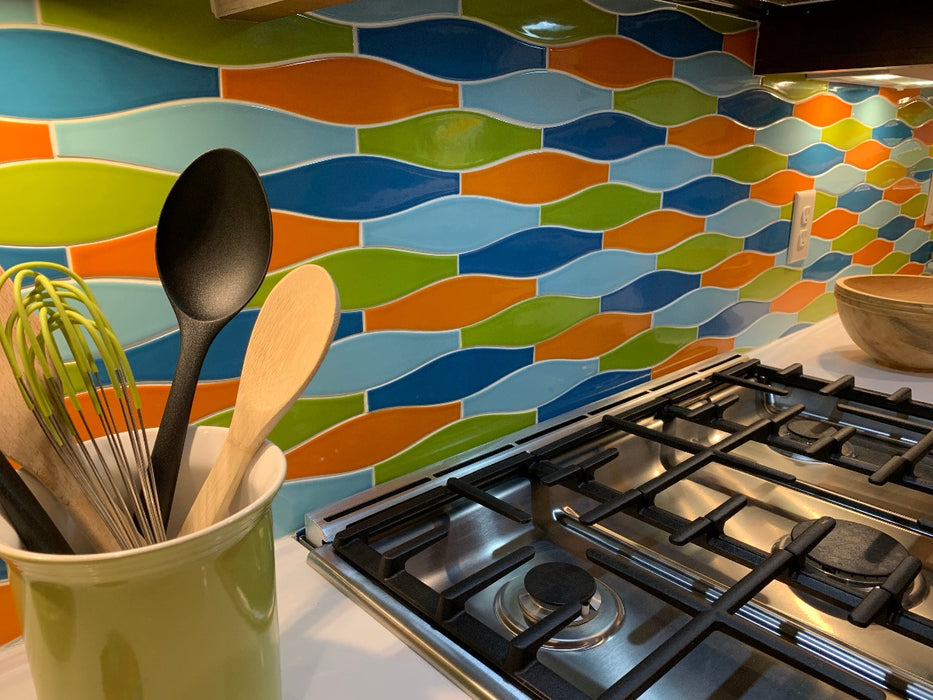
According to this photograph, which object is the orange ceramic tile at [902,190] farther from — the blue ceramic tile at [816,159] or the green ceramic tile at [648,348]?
the green ceramic tile at [648,348]

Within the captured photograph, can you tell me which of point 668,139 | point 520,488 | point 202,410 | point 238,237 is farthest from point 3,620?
point 668,139

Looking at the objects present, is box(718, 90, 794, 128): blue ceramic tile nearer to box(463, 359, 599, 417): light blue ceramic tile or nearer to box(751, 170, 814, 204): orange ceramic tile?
box(751, 170, 814, 204): orange ceramic tile

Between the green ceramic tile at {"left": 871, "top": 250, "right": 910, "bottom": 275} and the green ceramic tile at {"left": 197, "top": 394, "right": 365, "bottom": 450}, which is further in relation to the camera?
the green ceramic tile at {"left": 871, "top": 250, "right": 910, "bottom": 275}

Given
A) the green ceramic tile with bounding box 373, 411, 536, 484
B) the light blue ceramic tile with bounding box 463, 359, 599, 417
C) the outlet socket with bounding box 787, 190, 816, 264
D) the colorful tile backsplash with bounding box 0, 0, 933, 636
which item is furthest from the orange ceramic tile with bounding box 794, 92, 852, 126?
the green ceramic tile with bounding box 373, 411, 536, 484

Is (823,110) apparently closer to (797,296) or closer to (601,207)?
(797,296)

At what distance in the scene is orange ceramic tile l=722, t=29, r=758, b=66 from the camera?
1.05 meters

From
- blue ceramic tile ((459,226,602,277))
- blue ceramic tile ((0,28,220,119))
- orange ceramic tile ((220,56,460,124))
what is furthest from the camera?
blue ceramic tile ((459,226,602,277))

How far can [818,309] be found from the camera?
1.46 metres

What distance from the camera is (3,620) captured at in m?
0.56

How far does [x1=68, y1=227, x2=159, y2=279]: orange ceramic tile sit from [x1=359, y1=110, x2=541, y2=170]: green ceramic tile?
21 centimetres

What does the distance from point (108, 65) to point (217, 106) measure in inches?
3.2

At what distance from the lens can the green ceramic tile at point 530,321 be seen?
2.75 feet

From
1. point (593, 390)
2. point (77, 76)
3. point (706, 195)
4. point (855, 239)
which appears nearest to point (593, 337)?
point (593, 390)

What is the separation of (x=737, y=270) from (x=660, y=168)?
0.96 ft
